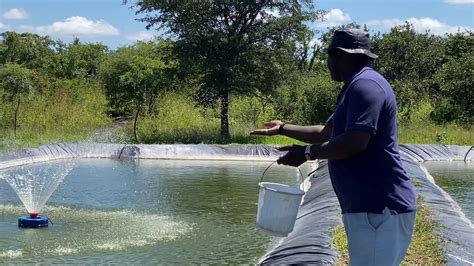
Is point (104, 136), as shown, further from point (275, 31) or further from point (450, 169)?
point (450, 169)

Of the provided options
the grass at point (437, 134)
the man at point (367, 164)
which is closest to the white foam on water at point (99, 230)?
the man at point (367, 164)

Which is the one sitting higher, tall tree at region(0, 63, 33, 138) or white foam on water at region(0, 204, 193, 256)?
tall tree at region(0, 63, 33, 138)

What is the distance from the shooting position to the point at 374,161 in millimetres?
2191

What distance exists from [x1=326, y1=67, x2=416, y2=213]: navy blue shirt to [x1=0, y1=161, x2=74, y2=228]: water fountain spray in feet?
18.2

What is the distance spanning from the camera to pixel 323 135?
262cm

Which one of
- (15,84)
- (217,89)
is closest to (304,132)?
(217,89)

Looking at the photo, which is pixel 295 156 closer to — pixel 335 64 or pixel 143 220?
pixel 335 64

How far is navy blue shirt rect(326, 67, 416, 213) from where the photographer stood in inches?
84.1

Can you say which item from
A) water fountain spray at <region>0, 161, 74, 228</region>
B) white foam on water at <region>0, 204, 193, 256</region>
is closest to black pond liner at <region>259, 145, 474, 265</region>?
white foam on water at <region>0, 204, 193, 256</region>

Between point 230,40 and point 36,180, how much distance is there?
28.3ft

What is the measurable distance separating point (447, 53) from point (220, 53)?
12.1m

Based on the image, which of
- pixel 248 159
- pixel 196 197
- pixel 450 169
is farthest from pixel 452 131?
pixel 196 197

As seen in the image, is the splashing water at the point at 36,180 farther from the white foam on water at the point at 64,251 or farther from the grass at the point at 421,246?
the grass at the point at 421,246

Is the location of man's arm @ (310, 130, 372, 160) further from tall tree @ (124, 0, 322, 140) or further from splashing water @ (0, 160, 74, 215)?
tall tree @ (124, 0, 322, 140)
